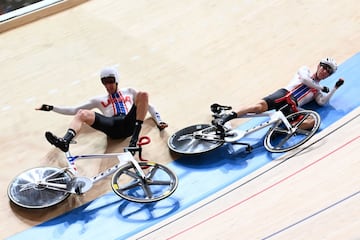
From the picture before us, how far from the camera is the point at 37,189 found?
4070 millimetres

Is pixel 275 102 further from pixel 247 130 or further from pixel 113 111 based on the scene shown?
pixel 113 111

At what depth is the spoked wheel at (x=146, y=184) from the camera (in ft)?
13.3

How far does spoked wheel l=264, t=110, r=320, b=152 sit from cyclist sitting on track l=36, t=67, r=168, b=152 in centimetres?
91

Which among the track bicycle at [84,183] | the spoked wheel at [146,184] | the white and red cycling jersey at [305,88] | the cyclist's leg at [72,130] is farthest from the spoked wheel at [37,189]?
the white and red cycling jersey at [305,88]

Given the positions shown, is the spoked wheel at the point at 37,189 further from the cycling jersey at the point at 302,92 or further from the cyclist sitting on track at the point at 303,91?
the cycling jersey at the point at 302,92

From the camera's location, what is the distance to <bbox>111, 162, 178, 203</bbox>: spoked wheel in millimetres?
4039

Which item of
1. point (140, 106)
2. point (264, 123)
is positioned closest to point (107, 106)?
point (140, 106)

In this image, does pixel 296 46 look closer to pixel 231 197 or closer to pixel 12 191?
pixel 231 197

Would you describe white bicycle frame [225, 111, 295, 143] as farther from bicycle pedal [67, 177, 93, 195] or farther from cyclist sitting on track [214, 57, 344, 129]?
bicycle pedal [67, 177, 93, 195]

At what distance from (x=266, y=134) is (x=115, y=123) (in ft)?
3.97

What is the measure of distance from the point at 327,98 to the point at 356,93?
13.2 inches

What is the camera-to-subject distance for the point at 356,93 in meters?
5.00

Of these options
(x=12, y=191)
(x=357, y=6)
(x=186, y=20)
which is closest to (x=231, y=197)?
(x=12, y=191)

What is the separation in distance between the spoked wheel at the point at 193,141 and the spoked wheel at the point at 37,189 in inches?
35.5
